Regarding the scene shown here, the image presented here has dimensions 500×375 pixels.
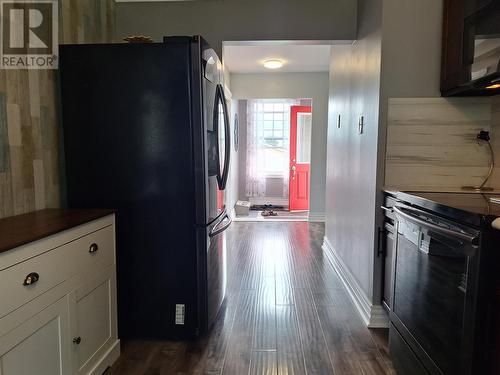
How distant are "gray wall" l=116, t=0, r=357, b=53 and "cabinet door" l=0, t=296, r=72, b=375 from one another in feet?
7.25

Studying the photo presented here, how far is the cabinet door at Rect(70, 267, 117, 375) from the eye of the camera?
150 cm

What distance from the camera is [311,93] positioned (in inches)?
232

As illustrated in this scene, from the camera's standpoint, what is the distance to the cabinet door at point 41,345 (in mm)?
1113

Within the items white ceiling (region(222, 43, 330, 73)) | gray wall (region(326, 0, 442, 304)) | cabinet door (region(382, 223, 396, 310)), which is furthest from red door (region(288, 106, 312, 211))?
cabinet door (region(382, 223, 396, 310))

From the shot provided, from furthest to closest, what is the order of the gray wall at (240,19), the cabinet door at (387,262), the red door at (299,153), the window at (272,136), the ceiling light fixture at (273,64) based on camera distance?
1. the window at (272,136)
2. the red door at (299,153)
3. the ceiling light fixture at (273,64)
4. the gray wall at (240,19)
5. the cabinet door at (387,262)

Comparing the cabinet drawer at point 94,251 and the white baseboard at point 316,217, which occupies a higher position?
the cabinet drawer at point 94,251

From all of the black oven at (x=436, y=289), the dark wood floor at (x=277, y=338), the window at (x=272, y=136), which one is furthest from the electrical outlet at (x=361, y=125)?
the window at (x=272, y=136)

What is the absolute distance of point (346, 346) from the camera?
2.03m

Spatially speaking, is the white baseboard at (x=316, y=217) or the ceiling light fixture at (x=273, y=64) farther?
the white baseboard at (x=316, y=217)

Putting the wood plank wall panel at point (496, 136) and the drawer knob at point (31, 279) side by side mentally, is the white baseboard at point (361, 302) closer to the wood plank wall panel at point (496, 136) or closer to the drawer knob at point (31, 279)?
the wood plank wall panel at point (496, 136)

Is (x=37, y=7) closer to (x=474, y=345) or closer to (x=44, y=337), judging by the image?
(x=44, y=337)

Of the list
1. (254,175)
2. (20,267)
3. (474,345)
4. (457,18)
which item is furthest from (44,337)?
(254,175)

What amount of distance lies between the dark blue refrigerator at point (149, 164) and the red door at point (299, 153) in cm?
488

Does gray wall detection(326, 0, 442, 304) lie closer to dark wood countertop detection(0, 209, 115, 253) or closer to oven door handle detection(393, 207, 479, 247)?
oven door handle detection(393, 207, 479, 247)
